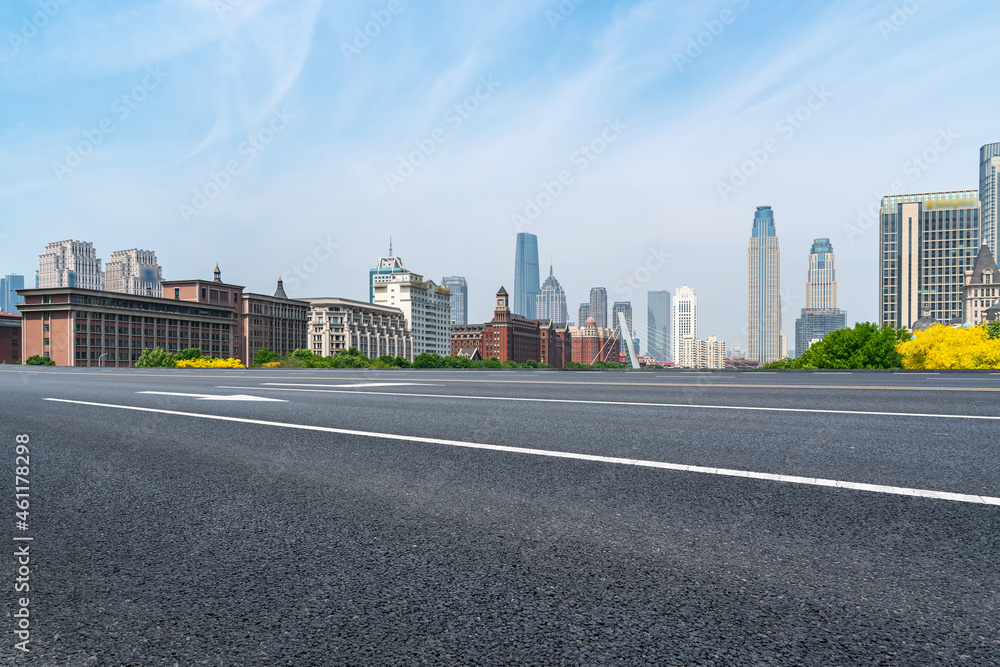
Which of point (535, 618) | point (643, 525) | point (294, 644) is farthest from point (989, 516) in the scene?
point (294, 644)

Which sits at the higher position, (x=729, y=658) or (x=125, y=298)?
(x=125, y=298)

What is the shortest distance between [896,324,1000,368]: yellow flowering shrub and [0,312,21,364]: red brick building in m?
179

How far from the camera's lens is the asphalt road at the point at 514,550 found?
6.88 feet

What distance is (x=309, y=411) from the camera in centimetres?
944

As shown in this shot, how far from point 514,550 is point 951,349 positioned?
187ft

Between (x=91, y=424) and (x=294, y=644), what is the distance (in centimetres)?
786

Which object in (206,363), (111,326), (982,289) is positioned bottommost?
(206,363)

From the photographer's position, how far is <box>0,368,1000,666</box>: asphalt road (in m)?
2.10

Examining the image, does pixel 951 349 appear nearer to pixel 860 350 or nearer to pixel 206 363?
pixel 860 350

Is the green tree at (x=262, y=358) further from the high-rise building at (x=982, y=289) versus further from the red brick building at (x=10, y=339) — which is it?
the high-rise building at (x=982, y=289)

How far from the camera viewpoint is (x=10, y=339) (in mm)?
149500

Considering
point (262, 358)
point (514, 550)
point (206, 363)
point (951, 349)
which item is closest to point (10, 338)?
point (262, 358)

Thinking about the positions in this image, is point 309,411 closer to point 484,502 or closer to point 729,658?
point 484,502

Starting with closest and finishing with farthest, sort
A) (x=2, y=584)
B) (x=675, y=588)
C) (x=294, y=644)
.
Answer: (x=294, y=644), (x=675, y=588), (x=2, y=584)
